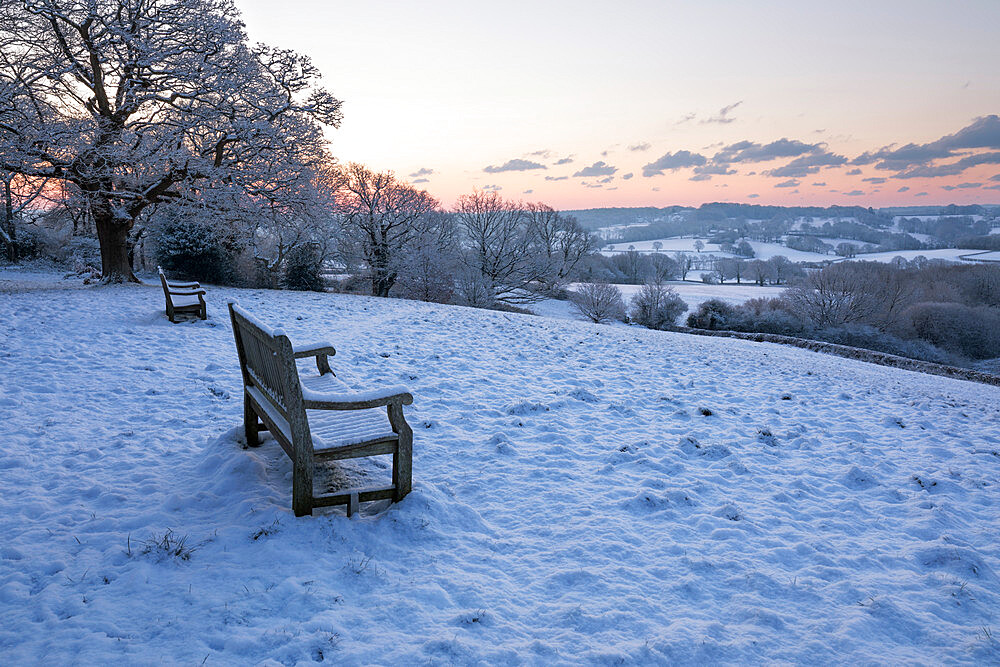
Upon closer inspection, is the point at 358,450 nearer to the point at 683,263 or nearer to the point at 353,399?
the point at 353,399

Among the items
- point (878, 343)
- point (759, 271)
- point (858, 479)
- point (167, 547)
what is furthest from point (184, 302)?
point (759, 271)

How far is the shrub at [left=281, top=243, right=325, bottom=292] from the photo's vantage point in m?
24.2

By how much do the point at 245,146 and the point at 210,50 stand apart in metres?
2.75

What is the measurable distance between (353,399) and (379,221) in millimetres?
27382

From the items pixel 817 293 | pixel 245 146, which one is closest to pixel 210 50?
pixel 245 146

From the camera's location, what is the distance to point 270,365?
12.1ft

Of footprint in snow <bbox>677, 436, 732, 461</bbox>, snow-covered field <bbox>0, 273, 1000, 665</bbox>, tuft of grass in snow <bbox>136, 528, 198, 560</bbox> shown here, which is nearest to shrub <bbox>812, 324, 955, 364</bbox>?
snow-covered field <bbox>0, 273, 1000, 665</bbox>

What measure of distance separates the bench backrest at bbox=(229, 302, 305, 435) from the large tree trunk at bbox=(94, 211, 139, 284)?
15.7 metres

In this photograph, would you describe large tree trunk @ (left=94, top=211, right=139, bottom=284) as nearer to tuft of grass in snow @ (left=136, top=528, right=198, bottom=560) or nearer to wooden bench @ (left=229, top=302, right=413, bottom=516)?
wooden bench @ (left=229, top=302, right=413, bottom=516)

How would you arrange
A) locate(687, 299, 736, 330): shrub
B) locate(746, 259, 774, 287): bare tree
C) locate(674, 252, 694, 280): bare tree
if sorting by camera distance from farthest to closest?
locate(674, 252, 694, 280): bare tree, locate(746, 259, 774, 287): bare tree, locate(687, 299, 736, 330): shrub

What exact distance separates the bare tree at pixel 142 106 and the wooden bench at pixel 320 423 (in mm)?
14257

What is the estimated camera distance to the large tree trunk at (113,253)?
16609 millimetres

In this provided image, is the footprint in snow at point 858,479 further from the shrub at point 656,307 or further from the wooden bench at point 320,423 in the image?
the shrub at point 656,307

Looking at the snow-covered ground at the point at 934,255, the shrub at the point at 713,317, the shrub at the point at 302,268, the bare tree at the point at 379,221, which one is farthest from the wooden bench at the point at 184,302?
the snow-covered ground at the point at 934,255
